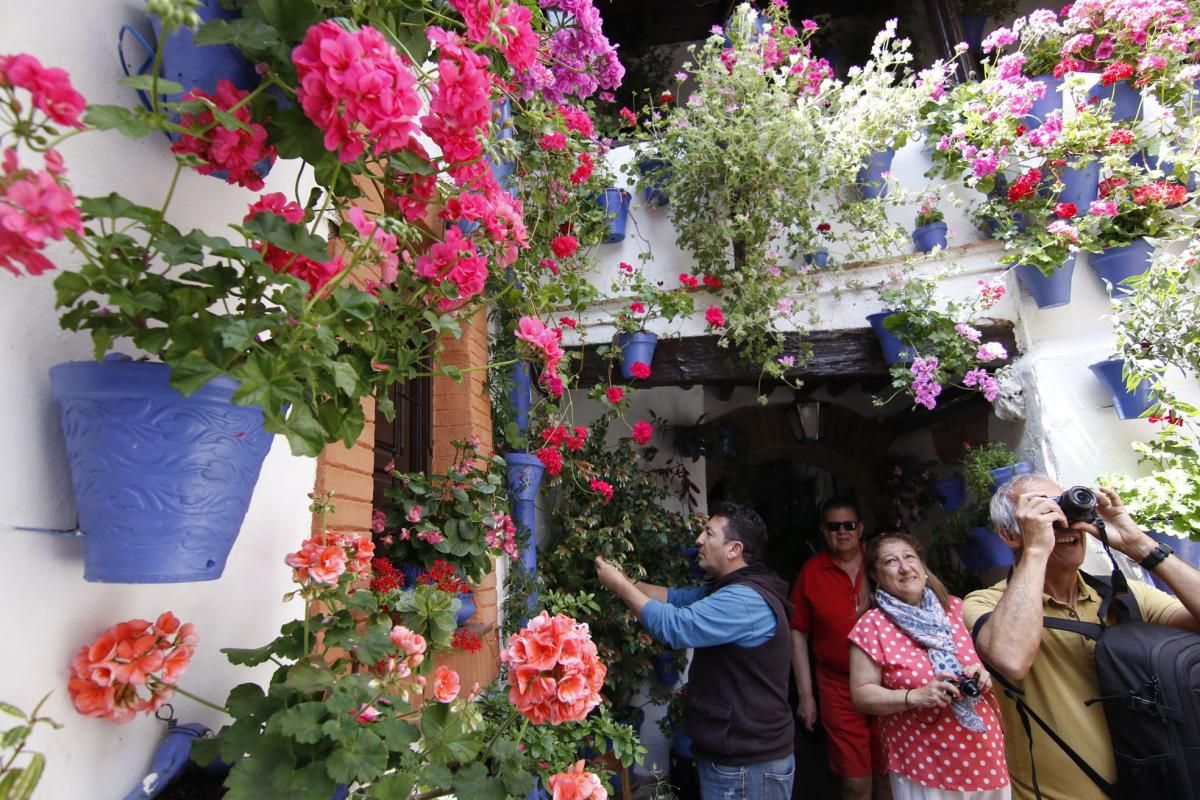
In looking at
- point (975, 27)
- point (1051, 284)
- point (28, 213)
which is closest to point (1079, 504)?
point (1051, 284)

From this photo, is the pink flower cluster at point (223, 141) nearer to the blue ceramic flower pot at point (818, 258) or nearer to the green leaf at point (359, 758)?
the green leaf at point (359, 758)

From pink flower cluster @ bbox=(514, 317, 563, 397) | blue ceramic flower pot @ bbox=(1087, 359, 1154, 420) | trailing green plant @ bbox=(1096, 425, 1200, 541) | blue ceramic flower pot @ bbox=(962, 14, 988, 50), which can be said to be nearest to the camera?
pink flower cluster @ bbox=(514, 317, 563, 397)

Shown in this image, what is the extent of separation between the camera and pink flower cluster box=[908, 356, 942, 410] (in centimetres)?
297

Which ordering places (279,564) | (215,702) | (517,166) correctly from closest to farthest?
(215,702), (279,564), (517,166)

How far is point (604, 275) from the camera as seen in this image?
11.5 ft

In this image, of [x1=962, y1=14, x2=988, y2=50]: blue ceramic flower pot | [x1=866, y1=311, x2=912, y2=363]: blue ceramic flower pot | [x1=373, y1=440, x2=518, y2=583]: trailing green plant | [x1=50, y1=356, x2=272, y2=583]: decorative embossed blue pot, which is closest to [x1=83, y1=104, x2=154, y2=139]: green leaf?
[x1=50, y1=356, x2=272, y2=583]: decorative embossed blue pot

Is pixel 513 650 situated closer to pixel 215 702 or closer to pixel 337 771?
pixel 337 771

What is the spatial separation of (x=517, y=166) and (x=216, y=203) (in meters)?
1.70

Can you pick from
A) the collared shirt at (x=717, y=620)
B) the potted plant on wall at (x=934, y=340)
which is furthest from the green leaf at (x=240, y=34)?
the potted plant on wall at (x=934, y=340)

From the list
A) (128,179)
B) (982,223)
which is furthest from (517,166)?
(982,223)

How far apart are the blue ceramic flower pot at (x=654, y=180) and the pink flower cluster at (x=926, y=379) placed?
4.64 feet

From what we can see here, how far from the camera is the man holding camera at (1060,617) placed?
1.88 meters

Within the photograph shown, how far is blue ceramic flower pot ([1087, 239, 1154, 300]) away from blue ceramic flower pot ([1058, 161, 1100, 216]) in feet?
0.75

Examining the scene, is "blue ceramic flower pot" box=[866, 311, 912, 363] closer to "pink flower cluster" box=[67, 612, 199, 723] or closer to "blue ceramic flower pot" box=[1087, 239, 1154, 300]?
"blue ceramic flower pot" box=[1087, 239, 1154, 300]
